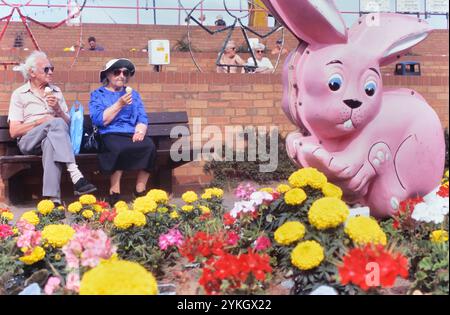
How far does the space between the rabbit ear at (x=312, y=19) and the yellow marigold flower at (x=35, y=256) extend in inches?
65.3

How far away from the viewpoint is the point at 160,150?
534 centimetres

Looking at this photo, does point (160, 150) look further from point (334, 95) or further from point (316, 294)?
point (316, 294)

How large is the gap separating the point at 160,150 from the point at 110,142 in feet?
2.22

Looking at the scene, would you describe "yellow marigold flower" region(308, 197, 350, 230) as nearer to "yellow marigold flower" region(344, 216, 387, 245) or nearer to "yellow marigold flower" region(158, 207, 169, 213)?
"yellow marigold flower" region(344, 216, 387, 245)

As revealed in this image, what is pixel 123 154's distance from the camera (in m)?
4.74

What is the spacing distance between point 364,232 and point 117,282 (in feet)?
A: 3.04

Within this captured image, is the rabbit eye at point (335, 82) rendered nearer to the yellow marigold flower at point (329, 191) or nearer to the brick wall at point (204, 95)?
the yellow marigold flower at point (329, 191)

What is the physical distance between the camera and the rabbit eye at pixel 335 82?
293cm

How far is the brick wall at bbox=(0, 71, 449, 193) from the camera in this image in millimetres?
6094

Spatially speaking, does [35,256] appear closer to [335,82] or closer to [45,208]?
[45,208]

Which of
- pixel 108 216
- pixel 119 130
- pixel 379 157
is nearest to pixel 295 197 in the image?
pixel 379 157

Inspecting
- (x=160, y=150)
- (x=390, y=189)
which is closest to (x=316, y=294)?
(x=390, y=189)

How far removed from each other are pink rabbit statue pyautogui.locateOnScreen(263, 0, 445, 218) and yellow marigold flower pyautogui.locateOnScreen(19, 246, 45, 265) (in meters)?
1.41

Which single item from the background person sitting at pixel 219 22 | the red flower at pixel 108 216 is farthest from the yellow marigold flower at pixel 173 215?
the background person sitting at pixel 219 22
